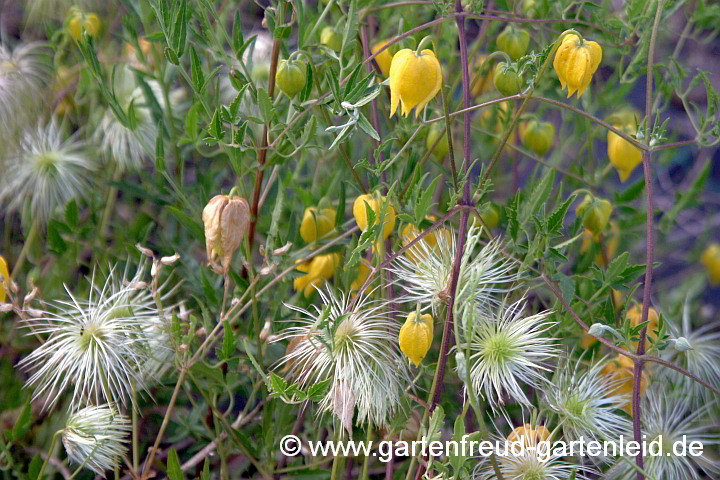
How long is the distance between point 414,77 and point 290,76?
6.3 inches

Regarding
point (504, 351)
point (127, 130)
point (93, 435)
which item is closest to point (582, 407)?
point (504, 351)

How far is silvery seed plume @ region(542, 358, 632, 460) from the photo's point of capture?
36.2 inches

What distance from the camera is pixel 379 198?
952 mm

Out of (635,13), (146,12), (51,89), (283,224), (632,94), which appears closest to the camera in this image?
(635,13)

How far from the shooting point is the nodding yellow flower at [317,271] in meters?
1.14

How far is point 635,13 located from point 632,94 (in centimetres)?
151

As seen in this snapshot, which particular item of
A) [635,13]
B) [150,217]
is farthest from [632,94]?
[150,217]

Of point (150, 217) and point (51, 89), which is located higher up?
point (51, 89)

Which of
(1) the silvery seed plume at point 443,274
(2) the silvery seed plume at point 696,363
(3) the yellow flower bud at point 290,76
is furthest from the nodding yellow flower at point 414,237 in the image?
(2) the silvery seed plume at point 696,363

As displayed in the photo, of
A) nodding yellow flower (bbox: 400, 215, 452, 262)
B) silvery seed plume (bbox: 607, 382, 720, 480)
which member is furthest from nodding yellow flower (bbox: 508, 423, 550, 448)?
nodding yellow flower (bbox: 400, 215, 452, 262)

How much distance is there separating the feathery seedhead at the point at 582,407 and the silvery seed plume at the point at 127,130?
2.62ft

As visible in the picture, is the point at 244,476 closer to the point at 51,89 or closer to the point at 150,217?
the point at 150,217

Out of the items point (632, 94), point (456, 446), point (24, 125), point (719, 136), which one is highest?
point (632, 94)

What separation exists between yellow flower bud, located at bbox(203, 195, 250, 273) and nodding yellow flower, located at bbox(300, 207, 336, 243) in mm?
193
